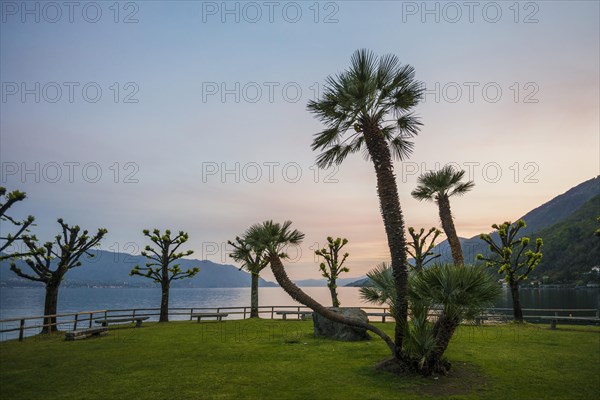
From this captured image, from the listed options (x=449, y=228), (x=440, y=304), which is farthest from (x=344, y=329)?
(x=440, y=304)

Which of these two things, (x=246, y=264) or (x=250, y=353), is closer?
(x=246, y=264)

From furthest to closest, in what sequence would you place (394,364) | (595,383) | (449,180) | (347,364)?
1. (449,180)
2. (347,364)
3. (394,364)
4. (595,383)

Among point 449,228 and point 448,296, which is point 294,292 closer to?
point 448,296

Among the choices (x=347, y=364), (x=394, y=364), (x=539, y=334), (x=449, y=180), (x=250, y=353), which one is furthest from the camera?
(x=539, y=334)

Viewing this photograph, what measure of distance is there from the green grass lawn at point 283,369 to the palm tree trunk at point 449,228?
3782 mm

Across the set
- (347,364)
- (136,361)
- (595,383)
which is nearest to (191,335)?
(136,361)

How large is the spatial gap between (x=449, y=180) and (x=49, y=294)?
2422 cm

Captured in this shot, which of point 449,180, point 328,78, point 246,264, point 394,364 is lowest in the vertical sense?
point 394,364

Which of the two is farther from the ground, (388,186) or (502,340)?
(388,186)

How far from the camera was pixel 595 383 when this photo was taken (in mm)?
9734

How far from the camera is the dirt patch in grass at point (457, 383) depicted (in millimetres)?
9203

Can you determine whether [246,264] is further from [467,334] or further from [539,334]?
[539,334]

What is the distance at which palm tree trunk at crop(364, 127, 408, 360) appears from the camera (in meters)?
11.1

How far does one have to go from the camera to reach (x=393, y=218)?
1131cm
